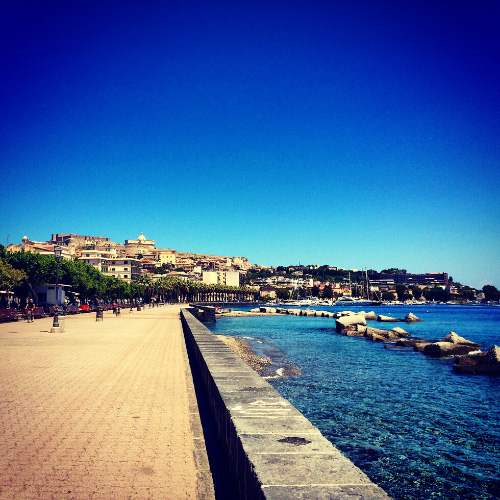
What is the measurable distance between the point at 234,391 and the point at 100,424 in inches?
93.4

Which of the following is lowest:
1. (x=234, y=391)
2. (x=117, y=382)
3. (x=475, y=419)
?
(x=475, y=419)

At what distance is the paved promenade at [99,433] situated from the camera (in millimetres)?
4738

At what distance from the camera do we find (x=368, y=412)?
12359mm

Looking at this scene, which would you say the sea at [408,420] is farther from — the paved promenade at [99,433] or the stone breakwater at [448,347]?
the paved promenade at [99,433]

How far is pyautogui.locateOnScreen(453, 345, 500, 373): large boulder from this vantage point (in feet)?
67.3

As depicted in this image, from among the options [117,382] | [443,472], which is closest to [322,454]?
[443,472]

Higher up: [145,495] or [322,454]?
[322,454]

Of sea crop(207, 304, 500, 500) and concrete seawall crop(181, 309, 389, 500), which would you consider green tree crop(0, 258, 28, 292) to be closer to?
sea crop(207, 304, 500, 500)

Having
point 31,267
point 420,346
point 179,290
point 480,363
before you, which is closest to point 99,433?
point 480,363

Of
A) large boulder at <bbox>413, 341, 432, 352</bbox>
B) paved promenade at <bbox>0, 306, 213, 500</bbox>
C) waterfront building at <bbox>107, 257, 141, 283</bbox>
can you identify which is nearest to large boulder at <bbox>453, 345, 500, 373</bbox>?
large boulder at <bbox>413, 341, 432, 352</bbox>

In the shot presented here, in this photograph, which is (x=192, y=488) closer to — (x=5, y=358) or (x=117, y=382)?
(x=117, y=382)

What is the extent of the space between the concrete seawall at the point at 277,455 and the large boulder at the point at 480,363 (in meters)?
17.4

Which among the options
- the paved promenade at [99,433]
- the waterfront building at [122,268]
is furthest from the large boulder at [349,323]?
the waterfront building at [122,268]

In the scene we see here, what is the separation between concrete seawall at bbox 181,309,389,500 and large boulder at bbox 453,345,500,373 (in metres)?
17.4
